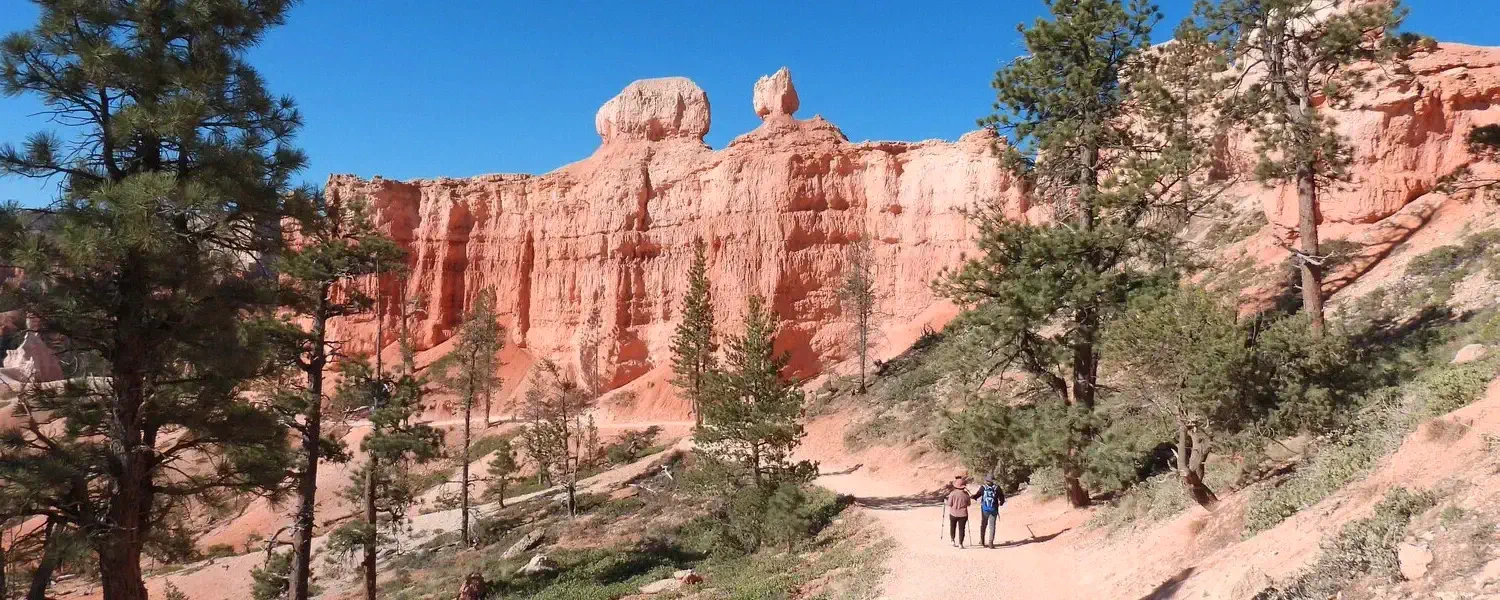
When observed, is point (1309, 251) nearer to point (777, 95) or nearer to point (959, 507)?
point (959, 507)

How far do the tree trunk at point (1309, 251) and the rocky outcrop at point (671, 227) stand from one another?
30.2 meters

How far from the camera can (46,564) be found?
6047 mm

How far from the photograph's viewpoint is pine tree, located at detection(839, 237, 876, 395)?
4250 centimetres

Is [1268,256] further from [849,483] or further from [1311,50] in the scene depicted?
[849,483]

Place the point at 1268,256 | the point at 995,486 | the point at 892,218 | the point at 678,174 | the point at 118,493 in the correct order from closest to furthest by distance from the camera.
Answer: the point at 118,493 < the point at 995,486 < the point at 1268,256 < the point at 892,218 < the point at 678,174

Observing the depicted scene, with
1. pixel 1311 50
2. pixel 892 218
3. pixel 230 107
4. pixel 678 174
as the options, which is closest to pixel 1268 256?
pixel 1311 50

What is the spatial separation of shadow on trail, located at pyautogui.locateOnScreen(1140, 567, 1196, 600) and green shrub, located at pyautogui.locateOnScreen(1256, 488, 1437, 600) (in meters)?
1.64

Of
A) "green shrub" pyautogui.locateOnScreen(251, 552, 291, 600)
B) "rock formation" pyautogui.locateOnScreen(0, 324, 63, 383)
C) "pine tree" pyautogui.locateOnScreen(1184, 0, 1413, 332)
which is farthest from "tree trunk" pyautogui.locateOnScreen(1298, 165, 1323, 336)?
"rock formation" pyautogui.locateOnScreen(0, 324, 63, 383)

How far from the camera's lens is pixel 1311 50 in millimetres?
16078

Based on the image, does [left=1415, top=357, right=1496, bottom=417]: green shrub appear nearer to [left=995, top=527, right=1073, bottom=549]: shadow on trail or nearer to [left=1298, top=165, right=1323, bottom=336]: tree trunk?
[left=1298, top=165, right=1323, bottom=336]: tree trunk

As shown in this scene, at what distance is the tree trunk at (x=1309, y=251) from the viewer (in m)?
14.7

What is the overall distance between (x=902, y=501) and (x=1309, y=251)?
10615 mm

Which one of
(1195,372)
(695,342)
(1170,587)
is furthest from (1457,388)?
(695,342)

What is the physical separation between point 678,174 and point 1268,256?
36.9 m
